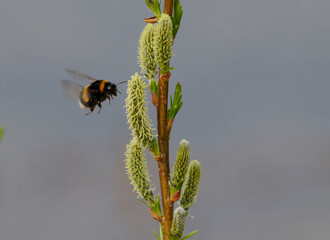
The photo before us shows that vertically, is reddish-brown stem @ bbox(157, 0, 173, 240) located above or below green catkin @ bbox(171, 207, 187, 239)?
above

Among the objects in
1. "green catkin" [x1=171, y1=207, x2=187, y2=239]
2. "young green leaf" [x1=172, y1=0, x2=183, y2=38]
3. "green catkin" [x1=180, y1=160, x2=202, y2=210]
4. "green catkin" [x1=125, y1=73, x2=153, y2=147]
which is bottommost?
"green catkin" [x1=171, y1=207, x2=187, y2=239]

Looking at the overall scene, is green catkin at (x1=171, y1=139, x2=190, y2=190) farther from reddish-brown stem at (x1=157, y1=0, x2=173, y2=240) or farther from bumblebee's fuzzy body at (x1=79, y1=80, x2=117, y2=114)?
bumblebee's fuzzy body at (x1=79, y1=80, x2=117, y2=114)

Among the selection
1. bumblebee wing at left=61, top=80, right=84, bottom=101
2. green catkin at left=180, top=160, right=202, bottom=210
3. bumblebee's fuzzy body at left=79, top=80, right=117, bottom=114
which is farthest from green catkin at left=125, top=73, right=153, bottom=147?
bumblebee wing at left=61, top=80, right=84, bottom=101

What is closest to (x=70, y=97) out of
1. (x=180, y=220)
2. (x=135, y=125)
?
(x=135, y=125)

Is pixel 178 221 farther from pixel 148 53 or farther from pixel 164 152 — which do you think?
pixel 148 53

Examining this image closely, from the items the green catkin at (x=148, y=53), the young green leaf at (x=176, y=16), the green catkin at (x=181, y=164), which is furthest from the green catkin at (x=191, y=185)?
the young green leaf at (x=176, y=16)

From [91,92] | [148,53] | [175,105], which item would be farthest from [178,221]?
[91,92]
